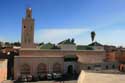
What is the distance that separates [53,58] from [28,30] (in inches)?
302

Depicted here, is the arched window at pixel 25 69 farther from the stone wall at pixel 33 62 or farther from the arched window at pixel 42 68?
the arched window at pixel 42 68

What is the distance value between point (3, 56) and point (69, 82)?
15.5 metres

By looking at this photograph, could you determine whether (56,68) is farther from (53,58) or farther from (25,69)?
(25,69)

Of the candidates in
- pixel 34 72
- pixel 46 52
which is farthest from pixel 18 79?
pixel 46 52

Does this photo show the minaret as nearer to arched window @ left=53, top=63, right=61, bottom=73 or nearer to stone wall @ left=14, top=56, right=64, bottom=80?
stone wall @ left=14, top=56, right=64, bottom=80

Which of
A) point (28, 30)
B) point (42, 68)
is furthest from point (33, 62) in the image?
point (28, 30)

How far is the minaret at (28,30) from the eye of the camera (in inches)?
1449

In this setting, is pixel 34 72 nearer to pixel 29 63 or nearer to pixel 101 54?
pixel 29 63

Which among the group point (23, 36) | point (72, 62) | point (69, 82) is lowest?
point (69, 82)

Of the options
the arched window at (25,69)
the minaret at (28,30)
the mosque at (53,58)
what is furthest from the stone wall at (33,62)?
the minaret at (28,30)

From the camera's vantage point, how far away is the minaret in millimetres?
36812

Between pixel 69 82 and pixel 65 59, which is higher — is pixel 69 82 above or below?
below

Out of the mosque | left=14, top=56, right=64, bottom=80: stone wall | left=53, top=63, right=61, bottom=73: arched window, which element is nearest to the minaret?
the mosque

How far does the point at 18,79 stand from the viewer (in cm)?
3084
